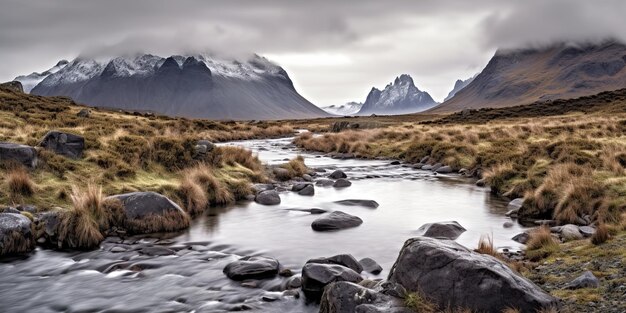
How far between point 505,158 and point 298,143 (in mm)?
30165

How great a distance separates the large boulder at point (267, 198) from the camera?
20875mm

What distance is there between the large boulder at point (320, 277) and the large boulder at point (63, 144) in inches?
567

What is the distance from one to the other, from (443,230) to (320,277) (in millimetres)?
6076

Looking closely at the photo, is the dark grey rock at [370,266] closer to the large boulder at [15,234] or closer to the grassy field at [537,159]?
the grassy field at [537,159]

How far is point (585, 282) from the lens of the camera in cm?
867

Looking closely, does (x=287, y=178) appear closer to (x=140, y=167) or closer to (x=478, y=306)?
(x=140, y=167)

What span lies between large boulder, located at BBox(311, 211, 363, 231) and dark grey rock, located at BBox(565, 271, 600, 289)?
8.54m

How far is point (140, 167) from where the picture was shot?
71.2 feet

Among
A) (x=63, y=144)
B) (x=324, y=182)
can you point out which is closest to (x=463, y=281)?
(x=63, y=144)

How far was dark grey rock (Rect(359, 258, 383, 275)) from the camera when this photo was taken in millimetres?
11852

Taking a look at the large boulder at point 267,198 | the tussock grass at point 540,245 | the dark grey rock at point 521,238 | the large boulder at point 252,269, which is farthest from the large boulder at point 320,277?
the large boulder at point 267,198

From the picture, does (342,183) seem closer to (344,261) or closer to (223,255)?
(223,255)

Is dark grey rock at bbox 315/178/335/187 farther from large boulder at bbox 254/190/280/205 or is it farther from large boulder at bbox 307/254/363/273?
large boulder at bbox 307/254/363/273

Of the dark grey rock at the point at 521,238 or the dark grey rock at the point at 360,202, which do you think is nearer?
the dark grey rock at the point at 521,238
